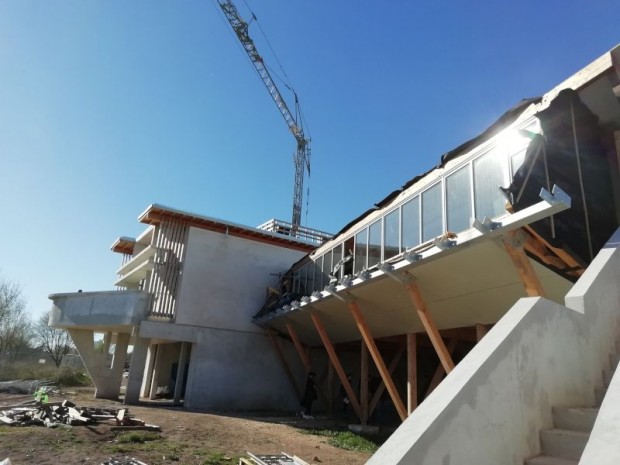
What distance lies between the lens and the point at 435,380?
41.0 ft

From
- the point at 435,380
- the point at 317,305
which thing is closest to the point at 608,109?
the point at 435,380

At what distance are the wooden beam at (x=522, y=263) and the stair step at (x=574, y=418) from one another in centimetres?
430

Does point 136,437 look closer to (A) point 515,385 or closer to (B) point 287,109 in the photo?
(A) point 515,385

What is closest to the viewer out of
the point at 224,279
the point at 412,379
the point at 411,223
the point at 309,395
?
the point at 411,223

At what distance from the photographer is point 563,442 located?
2863 millimetres

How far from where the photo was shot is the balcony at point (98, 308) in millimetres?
17297

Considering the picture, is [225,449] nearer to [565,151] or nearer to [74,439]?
[74,439]

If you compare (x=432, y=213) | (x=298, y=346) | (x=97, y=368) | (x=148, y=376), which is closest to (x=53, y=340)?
(x=148, y=376)

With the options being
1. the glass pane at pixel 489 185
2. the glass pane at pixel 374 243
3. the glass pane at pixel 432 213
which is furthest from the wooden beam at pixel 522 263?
the glass pane at pixel 374 243

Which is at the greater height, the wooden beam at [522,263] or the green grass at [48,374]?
the wooden beam at [522,263]

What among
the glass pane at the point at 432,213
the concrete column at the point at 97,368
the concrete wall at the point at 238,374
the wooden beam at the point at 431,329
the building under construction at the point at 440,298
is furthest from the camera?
the concrete column at the point at 97,368

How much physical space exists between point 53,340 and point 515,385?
55.7 meters

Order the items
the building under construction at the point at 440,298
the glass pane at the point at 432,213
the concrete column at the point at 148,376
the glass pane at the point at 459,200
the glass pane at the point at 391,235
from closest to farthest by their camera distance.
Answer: the building under construction at the point at 440,298 < the glass pane at the point at 459,200 < the glass pane at the point at 432,213 < the glass pane at the point at 391,235 < the concrete column at the point at 148,376

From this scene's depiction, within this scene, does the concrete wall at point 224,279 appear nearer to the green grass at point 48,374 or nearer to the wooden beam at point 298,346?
the wooden beam at point 298,346
